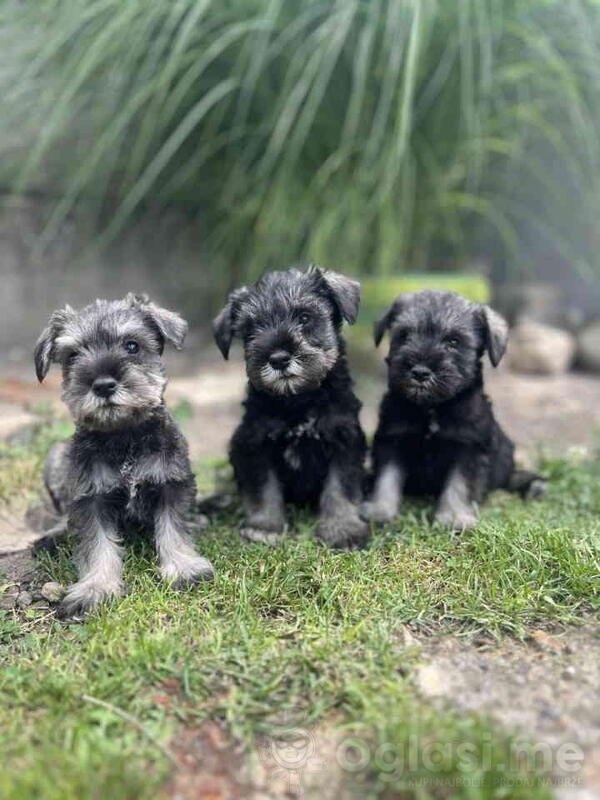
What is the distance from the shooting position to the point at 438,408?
163 inches

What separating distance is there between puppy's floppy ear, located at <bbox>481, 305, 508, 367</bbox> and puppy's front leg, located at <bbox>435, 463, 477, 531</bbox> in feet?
2.08

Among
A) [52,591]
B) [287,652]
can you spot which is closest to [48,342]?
[52,591]

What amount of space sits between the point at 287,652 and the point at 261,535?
110cm

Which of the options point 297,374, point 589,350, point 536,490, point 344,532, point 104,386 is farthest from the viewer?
point 589,350

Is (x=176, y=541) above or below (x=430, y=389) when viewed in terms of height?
below

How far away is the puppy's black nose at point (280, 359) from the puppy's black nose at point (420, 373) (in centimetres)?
70

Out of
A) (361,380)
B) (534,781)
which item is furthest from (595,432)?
(534,781)

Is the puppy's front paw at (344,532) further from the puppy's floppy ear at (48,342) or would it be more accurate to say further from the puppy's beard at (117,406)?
the puppy's floppy ear at (48,342)

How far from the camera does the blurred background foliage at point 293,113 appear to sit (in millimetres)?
6035

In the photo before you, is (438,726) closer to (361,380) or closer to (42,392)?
(361,380)

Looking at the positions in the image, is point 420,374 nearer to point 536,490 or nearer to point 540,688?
point 536,490

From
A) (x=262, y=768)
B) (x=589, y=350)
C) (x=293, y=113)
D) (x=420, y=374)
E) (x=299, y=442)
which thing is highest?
(x=293, y=113)

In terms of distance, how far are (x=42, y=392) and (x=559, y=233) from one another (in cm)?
590

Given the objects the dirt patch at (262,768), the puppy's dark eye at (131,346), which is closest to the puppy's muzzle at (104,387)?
the puppy's dark eye at (131,346)
